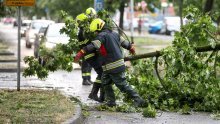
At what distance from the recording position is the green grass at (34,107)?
815 cm

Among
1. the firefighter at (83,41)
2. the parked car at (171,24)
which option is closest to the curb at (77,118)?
the firefighter at (83,41)

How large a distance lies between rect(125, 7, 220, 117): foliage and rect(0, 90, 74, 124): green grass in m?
1.86

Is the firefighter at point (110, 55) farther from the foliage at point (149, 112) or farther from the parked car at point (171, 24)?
the parked car at point (171, 24)

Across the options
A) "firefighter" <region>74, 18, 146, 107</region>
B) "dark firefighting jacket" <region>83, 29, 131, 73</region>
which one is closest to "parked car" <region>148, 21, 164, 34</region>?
"firefighter" <region>74, 18, 146, 107</region>

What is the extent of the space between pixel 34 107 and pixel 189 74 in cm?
305

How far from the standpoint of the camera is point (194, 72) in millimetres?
10289

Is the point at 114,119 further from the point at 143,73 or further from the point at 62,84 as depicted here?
the point at 62,84

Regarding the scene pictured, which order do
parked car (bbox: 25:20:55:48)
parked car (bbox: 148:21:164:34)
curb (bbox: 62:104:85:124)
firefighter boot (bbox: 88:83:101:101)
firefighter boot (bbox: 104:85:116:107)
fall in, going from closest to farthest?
1. curb (bbox: 62:104:85:124)
2. firefighter boot (bbox: 104:85:116:107)
3. firefighter boot (bbox: 88:83:101:101)
4. parked car (bbox: 25:20:55:48)
5. parked car (bbox: 148:21:164:34)

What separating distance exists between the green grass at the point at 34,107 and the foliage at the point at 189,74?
186cm

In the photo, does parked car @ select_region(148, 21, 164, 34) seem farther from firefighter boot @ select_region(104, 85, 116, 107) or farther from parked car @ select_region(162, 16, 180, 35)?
firefighter boot @ select_region(104, 85, 116, 107)

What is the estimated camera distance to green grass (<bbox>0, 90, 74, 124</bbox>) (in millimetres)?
8148

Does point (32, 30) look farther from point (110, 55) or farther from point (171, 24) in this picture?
point (171, 24)

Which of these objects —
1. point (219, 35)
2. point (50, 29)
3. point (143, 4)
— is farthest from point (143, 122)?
point (143, 4)

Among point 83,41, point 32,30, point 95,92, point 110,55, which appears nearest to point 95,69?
point 95,92
